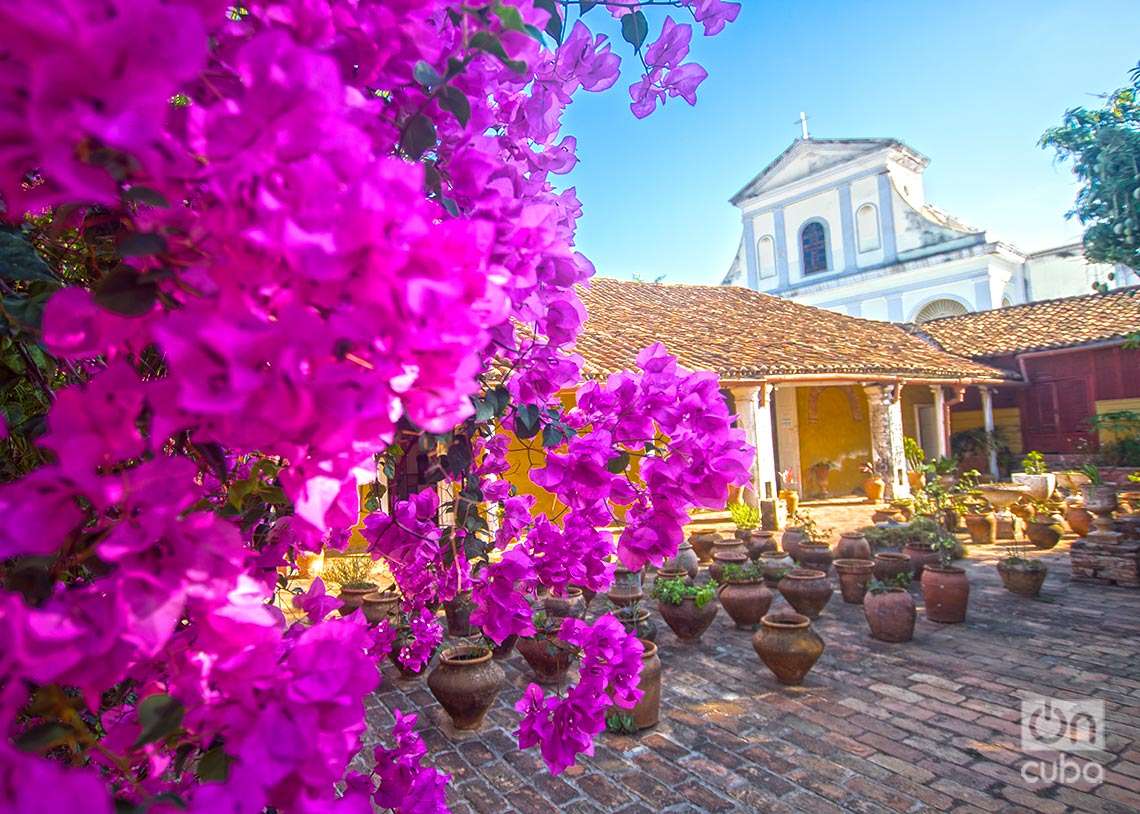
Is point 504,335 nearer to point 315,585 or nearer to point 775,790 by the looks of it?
point 315,585

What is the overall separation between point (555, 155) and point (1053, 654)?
6035 millimetres

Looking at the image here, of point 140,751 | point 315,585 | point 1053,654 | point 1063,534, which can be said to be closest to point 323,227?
point 140,751

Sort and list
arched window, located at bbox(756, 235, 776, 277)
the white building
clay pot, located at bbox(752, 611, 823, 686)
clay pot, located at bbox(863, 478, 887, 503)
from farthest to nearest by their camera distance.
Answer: arched window, located at bbox(756, 235, 776, 277) → the white building → clay pot, located at bbox(863, 478, 887, 503) → clay pot, located at bbox(752, 611, 823, 686)

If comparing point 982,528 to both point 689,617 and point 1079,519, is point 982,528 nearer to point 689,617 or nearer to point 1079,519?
point 1079,519

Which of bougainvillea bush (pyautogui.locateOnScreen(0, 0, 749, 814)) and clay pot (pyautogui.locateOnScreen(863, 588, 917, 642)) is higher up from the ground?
bougainvillea bush (pyautogui.locateOnScreen(0, 0, 749, 814))

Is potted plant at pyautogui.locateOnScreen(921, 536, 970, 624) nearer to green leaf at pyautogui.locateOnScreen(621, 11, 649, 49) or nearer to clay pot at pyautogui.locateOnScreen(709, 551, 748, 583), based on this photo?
clay pot at pyautogui.locateOnScreen(709, 551, 748, 583)

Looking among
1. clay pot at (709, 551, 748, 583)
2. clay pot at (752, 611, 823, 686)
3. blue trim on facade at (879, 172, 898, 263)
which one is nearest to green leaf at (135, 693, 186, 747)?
clay pot at (752, 611, 823, 686)

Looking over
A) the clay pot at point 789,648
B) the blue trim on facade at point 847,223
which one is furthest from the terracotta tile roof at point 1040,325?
the clay pot at point 789,648

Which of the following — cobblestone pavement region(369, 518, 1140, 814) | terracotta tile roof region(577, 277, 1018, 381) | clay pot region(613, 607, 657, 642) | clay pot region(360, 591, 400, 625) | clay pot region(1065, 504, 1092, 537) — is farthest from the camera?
terracotta tile roof region(577, 277, 1018, 381)

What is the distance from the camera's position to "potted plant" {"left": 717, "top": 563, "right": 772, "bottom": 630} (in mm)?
5977

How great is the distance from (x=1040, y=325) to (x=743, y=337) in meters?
9.58

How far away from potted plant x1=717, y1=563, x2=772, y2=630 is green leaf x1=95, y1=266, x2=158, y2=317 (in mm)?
6059

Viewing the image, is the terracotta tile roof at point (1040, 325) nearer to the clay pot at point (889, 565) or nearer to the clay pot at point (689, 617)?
the clay pot at point (889, 565)

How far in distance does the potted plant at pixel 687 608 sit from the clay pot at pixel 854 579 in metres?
1.86
